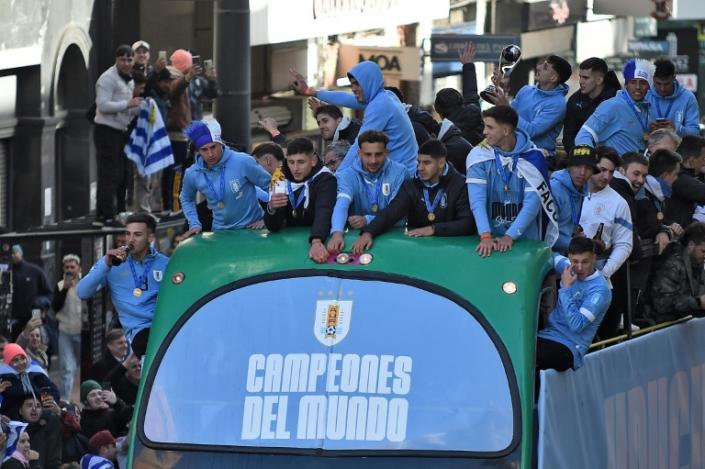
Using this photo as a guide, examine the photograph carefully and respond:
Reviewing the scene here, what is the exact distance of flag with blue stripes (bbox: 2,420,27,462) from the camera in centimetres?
1321

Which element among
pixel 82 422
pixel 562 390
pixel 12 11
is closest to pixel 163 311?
pixel 562 390

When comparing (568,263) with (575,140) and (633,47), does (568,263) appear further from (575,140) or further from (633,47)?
(633,47)

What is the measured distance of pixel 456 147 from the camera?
1457cm

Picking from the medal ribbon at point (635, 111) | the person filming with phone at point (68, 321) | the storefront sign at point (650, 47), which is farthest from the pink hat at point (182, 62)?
the storefront sign at point (650, 47)

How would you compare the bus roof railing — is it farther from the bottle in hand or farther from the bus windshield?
the bottle in hand

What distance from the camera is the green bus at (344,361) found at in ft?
33.1

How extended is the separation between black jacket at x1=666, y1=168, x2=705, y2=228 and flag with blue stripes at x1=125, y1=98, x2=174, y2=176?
682 centimetres

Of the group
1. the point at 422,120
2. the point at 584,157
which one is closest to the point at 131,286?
the point at 584,157

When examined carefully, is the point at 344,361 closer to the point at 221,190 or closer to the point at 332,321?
the point at 332,321

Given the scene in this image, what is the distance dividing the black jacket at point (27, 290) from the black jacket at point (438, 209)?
720 cm

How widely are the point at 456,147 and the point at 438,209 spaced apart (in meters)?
3.12

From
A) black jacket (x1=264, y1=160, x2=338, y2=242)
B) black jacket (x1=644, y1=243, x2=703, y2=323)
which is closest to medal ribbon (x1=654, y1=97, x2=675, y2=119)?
black jacket (x1=644, y1=243, x2=703, y2=323)

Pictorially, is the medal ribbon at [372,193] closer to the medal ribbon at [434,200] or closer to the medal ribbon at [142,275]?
the medal ribbon at [434,200]

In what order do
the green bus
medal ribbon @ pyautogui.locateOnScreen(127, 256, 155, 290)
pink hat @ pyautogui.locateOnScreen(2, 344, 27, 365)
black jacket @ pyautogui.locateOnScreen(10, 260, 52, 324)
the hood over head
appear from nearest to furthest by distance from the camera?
the green bus → medal ribbon @ pyautogui.locateOnScreen(127, 256, 155, 290) → the hood over head → pink hat @ pyautogui.locateOnScreen(2, 344, 27, 365) → black jacket @ pyautogui.locateOnScreen(10, 260, 52, 324)
